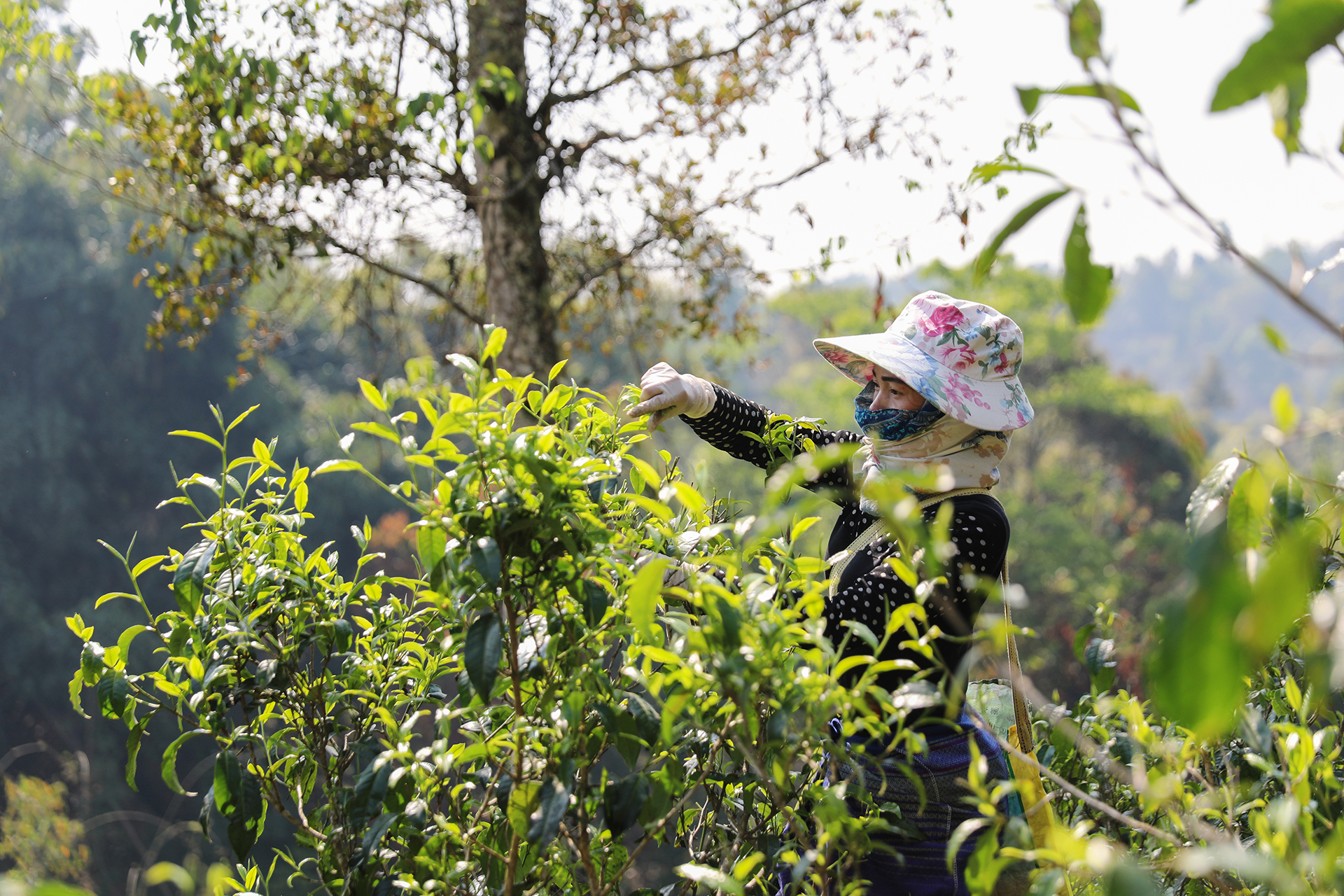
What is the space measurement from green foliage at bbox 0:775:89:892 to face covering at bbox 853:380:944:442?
381 inches

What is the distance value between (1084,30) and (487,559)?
66cm

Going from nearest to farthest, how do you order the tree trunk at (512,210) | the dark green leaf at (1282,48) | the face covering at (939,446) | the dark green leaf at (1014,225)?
the dark green leaf at (1282,48)
the dark green leaf at (1014,225)
the face covering at (939,446)
the tree trunk at (512,210)

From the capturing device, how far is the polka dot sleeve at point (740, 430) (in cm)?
174

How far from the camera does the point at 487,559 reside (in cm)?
90

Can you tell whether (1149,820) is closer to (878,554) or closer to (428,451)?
(878,554)

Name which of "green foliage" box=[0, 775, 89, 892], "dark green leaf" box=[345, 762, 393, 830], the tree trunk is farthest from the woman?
"green foliage" box=[0, 775, 89, 892]

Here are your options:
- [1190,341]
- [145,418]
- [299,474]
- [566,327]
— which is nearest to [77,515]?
[145,418]

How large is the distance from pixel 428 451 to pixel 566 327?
2893 millimetres

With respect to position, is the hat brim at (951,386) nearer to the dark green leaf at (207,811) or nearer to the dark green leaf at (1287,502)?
the dark green leaf at (1287,502)

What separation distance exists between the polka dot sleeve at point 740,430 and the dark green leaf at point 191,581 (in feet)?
2.96

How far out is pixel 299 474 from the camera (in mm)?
1225

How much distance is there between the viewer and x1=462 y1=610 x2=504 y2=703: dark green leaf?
0.93 meters

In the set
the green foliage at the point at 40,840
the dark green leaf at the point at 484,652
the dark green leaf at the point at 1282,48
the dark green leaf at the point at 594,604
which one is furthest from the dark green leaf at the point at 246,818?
the green foliage at the point at 40,840

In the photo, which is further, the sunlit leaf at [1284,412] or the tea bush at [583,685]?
the tea bush at [583,685]
